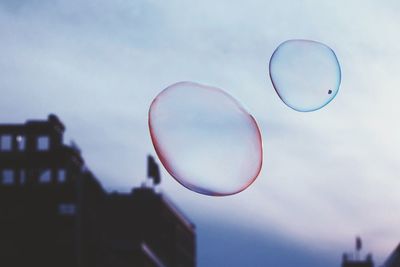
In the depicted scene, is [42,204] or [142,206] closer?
[42,204]

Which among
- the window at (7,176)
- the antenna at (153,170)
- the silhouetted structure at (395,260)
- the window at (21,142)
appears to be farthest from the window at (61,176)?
the silhouetted structure at (395,260)

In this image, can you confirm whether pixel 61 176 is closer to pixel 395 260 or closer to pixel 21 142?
pixel 21 142

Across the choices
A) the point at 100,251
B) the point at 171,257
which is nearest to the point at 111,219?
the point at 171,257

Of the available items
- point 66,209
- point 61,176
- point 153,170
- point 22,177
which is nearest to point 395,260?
point 66,209

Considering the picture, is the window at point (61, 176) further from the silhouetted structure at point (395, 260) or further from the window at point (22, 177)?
the silhouetted structure at point (395, 260)

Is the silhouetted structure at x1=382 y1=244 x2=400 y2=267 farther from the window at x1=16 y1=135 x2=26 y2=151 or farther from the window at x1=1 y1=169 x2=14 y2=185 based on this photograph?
the window at x1=1 y1=169 x2=14 y2=185

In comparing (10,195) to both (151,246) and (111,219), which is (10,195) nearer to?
(111,219)
